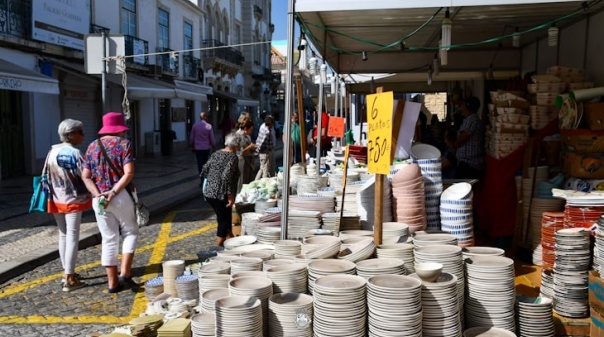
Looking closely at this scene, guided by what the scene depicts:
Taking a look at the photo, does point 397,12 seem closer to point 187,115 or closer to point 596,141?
point 596,141

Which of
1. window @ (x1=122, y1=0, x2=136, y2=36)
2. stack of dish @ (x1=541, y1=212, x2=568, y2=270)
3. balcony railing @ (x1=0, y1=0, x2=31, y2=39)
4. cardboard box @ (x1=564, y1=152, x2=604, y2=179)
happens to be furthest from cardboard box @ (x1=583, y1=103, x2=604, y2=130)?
window @ (x1=122, y1=0, x2=136, y2=36)


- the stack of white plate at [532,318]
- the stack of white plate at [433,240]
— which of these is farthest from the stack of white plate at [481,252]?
the stack of white plate at [532,318]

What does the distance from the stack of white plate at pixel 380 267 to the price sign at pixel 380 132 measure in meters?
0.65

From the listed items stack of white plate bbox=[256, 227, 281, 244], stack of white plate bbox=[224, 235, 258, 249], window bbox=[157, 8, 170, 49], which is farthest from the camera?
window bbox=[157, 8, 170, 49]

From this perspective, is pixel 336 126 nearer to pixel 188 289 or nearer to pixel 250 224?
pixel 250 224

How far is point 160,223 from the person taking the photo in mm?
9203

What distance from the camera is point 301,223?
473 centimetres

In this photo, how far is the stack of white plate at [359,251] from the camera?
349cm

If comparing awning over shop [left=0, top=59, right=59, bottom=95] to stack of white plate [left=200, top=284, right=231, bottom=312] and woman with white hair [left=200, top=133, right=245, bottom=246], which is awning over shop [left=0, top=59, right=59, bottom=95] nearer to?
woman with white hair [left=200, top=133, right=245, bottom=246]

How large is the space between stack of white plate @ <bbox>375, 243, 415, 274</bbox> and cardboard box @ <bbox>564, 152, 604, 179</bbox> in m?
2.28

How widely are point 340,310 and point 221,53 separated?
104 feet

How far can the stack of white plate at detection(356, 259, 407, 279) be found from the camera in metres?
3.16

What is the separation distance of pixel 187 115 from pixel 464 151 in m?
24.1

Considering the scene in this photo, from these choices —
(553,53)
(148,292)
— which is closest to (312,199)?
(148,292)
